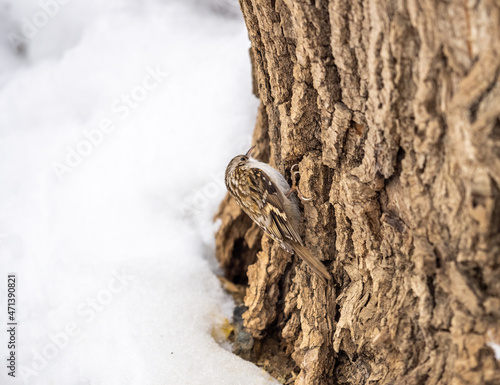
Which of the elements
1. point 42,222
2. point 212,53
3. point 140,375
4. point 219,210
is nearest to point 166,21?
point 212,53

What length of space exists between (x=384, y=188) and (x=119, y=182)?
1742mm

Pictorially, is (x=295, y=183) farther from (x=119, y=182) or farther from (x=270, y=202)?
(x=119, y=182)

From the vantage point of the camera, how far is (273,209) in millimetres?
2199

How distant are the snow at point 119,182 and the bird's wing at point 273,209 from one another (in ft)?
1.86

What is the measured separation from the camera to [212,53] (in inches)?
121

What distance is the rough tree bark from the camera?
1.20 meters

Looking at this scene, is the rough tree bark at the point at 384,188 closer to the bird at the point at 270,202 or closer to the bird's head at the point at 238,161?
the bird at the point at 270,202

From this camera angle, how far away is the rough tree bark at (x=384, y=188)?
1204 mm

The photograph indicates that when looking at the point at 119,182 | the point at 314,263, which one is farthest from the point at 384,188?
the point at 119,182

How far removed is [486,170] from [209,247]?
5.97 feet

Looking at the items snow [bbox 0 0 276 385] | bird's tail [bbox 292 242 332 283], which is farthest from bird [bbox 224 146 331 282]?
snow [bbox 0 0 276 385]

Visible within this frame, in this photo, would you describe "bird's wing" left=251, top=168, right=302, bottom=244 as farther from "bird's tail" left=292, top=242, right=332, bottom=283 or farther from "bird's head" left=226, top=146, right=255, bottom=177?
"bird's head" left=226, top=146, right=255, bottom=177

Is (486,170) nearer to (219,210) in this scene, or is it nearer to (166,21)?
(219,210)

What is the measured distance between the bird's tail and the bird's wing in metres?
0.04
